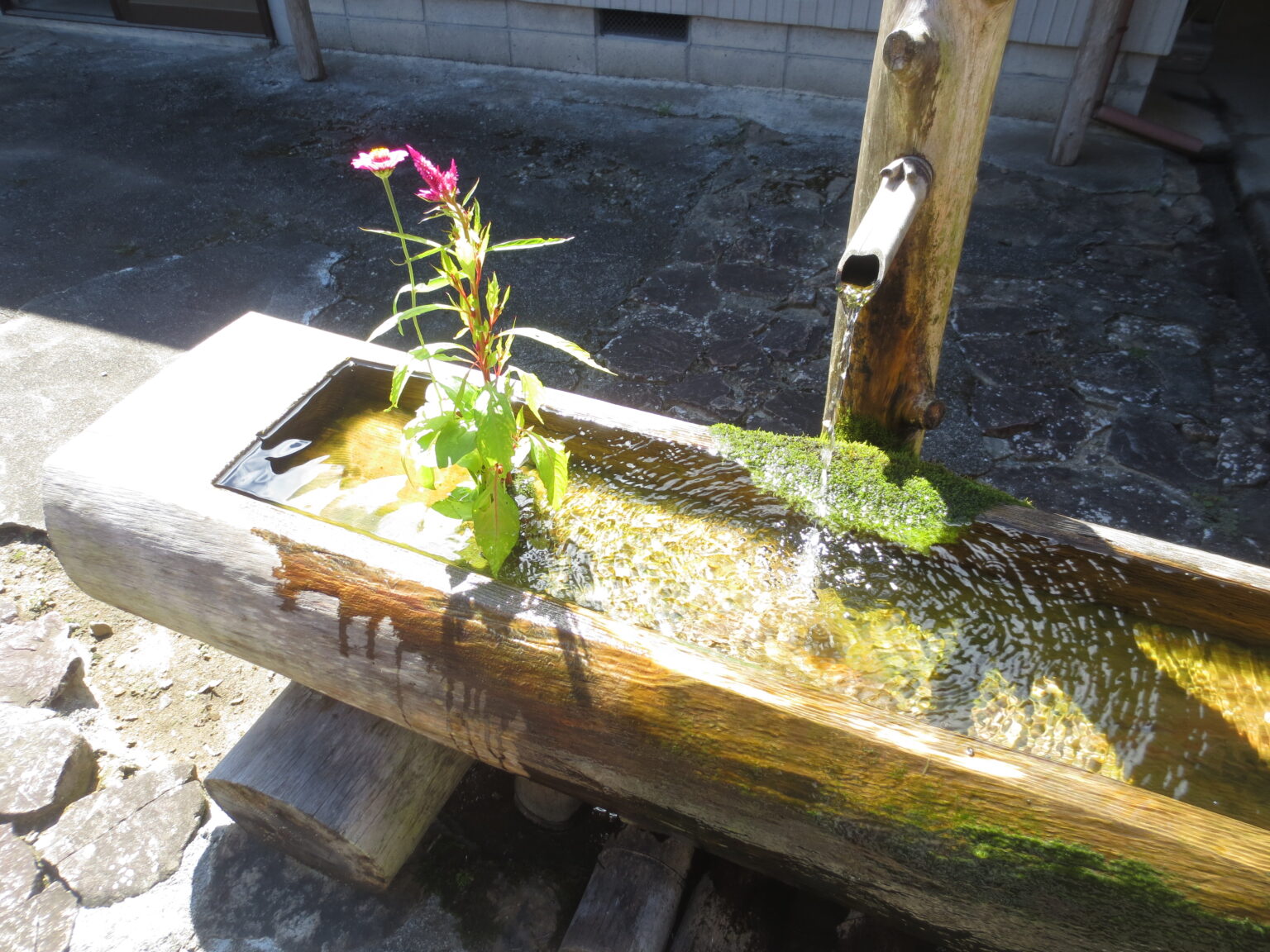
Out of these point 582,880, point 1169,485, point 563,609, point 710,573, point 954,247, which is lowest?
point 582,880

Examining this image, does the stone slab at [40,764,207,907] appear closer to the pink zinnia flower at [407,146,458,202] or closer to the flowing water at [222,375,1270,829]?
the flowing water at [222,375,1270,829]

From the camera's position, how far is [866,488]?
2.05 metres

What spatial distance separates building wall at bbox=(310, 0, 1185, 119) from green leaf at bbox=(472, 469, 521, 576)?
4.99 meters

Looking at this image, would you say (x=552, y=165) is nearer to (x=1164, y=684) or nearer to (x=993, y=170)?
(x=993, y=170)

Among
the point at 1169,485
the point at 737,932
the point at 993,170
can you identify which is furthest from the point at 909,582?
the point at 993,170

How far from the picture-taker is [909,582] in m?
1.87

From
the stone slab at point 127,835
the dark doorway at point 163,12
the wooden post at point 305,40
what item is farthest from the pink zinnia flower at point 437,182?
the dark doorway at point 163,12

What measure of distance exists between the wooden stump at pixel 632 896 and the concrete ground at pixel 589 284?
24cm

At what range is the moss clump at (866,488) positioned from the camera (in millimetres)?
1938

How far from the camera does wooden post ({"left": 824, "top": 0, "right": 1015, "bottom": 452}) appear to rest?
1713 mm

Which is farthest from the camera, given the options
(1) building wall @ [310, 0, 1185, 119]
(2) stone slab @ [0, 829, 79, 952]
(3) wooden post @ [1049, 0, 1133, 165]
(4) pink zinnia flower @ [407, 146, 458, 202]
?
(1) building wall @ [310, 0, 1185, 119]

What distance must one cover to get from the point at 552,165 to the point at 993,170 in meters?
2.66

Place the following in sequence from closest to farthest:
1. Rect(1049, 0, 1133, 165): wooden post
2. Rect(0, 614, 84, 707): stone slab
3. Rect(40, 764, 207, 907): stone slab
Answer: Rect(40, 764, 207, 907): stone slab < Rect(0, 614, 84, 707): stone slab < Rect(1049, 0, 1133, 165): wooden post

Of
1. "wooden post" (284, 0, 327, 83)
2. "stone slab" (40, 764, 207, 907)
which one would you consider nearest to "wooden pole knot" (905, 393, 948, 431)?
"stone slab" (40, 764, 207, 907)
